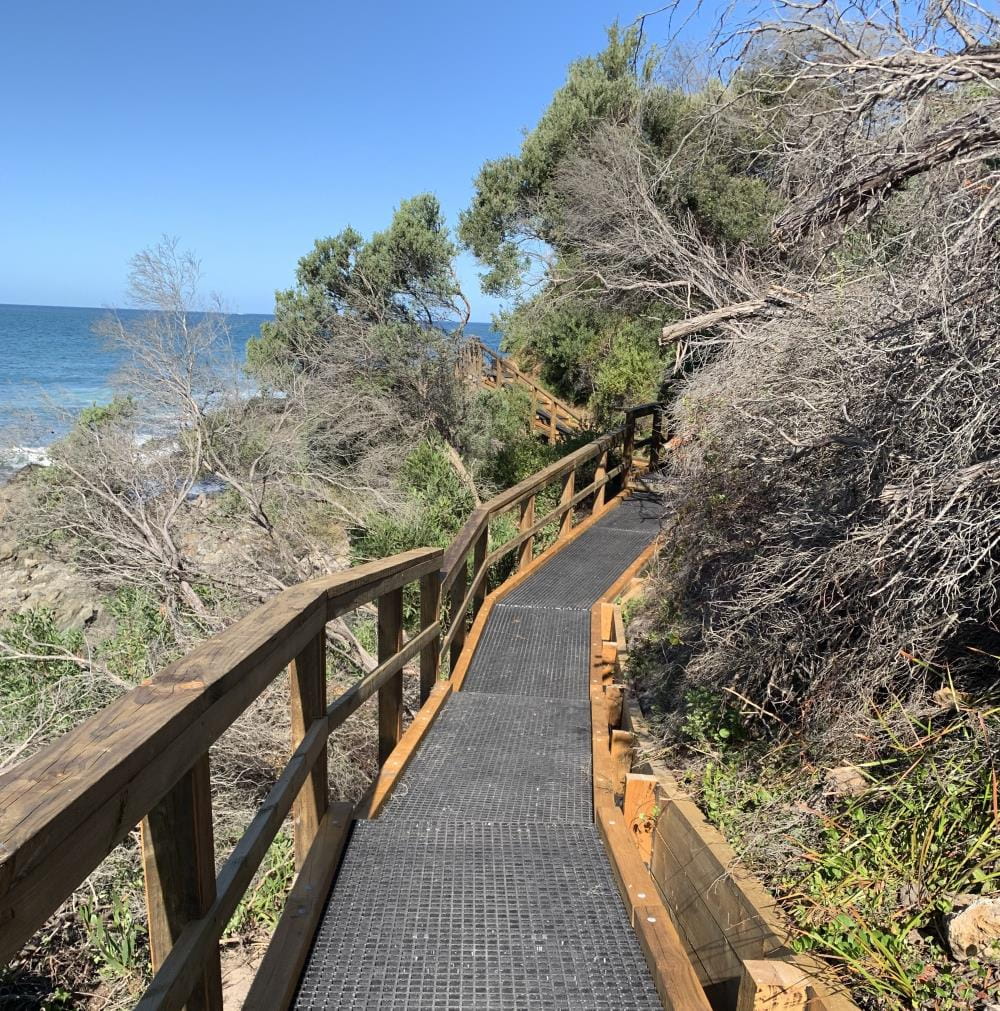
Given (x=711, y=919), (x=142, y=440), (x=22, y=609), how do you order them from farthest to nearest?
(x=22, y=609) → (x=142, y=440) → (x=711, y=919)

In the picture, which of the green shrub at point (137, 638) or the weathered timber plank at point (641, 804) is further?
the green shrub at point (137, 638)

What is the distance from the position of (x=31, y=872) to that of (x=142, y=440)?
10094mm

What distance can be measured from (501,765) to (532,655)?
1.93m

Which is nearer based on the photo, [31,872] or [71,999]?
[31,872]

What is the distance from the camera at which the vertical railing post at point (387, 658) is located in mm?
3400

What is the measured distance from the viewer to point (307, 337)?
1639 centimetres

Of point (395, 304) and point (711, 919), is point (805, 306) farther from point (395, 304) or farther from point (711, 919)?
point (395, 304)

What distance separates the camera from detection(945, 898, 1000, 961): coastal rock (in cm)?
196

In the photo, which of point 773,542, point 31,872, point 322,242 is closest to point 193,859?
point 31,872

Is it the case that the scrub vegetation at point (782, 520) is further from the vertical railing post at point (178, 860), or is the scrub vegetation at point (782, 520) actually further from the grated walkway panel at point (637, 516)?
the grated walkway panel at point (637, 516)

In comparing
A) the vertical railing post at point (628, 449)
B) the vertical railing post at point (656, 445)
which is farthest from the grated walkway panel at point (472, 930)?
the vertical railing post at point (656, 445)

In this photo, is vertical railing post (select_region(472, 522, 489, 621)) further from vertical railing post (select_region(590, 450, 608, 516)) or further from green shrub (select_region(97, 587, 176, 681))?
vertical railing post (select_region(590, 450, 608, 516))

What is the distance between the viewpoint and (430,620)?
14.2ft

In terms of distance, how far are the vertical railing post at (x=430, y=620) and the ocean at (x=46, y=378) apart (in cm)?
669
